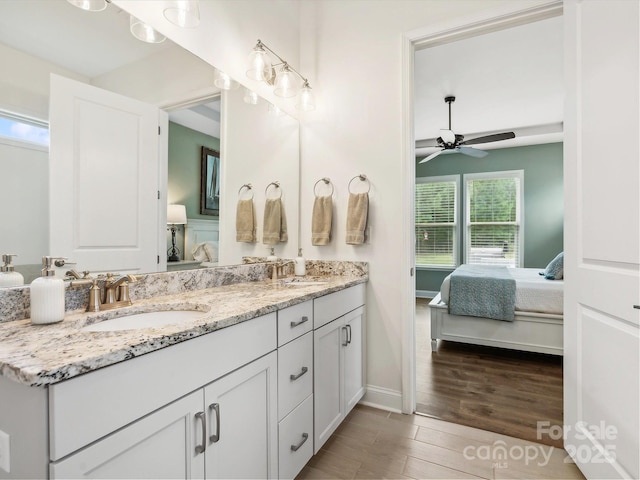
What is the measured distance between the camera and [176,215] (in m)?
1.58

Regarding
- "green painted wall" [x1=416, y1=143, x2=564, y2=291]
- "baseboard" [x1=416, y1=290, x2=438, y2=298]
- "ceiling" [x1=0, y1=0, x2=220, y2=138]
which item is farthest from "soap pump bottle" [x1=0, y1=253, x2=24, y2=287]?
"green painted wall" [x1=416, y1=143, x2=564, y2=291]

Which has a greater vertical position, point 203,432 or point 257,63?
point 257,63


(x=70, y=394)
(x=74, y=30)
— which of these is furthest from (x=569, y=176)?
(x=74, y=30)

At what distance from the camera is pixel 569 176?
163cm

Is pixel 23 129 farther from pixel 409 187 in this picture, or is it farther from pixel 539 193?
pixel 539 193

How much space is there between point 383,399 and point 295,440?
0.94 m

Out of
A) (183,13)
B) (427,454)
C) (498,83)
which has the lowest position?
(427,454)

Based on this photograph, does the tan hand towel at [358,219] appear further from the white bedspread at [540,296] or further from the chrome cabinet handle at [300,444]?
the white bedspread at [540,296]

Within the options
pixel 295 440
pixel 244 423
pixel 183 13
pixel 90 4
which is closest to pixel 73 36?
pixel 90 4

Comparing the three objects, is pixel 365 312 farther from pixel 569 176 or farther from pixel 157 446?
pixel 157 446

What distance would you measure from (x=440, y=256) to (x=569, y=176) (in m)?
4.71

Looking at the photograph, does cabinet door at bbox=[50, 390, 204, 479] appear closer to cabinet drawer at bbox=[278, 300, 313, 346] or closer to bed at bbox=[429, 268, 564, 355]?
cabinet drawer at bbox=[278, 300, 313, 346]

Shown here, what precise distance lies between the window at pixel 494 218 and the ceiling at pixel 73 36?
5.53 meters

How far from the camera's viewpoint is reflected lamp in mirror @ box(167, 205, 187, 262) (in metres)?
1.55
